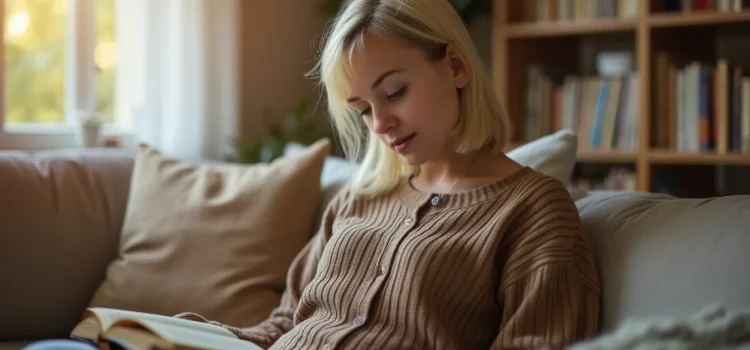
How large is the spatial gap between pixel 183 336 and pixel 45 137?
1673 mm

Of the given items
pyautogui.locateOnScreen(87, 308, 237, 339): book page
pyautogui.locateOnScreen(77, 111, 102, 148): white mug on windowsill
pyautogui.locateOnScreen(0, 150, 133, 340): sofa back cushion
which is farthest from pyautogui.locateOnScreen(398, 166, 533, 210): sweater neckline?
pyautogui.locateOnScreen(77, 111, 102, 148): white mug on windowsill

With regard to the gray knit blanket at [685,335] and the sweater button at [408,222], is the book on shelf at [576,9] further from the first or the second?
the gray knit blanket at [685,335]

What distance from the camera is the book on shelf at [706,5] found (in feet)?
8.12

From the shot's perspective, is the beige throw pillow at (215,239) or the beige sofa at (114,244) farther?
the beige throw pillow at (215,239)

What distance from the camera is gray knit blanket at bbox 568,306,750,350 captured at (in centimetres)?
92

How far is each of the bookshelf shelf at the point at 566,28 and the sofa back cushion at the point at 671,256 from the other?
1.36m

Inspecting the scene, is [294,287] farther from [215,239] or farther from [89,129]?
[89,129]

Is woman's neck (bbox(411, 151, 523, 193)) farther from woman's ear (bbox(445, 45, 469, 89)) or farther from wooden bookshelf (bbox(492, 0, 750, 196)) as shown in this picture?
wooden bookshelf (bbox(492, 0, 750, 196))

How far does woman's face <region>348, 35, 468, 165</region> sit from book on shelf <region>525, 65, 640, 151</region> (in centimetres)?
139

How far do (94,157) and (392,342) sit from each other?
1.07 metres

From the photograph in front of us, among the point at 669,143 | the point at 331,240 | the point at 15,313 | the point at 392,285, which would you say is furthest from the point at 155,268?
the point at 669,143

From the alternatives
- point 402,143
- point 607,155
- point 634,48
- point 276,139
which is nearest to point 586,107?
point 607,155

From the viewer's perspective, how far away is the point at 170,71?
9.27 feet

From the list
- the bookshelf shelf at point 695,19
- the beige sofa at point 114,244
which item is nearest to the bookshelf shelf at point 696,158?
the bookshelf shelf at point 695,19
